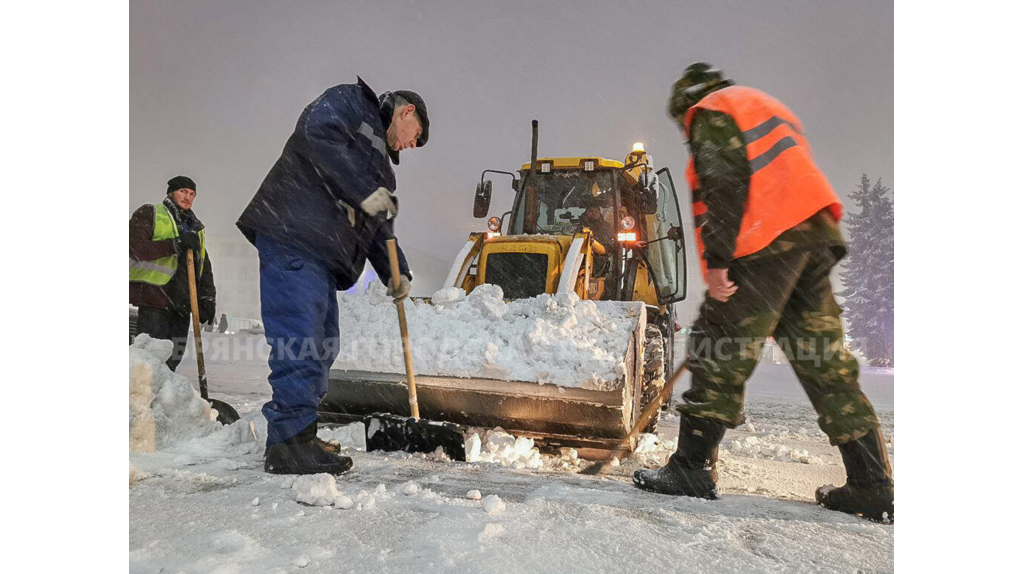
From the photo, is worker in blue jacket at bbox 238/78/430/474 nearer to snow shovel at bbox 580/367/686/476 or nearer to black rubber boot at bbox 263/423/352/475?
black rubber boot at bbox 263/423/352/475

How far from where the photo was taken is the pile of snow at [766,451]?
3.05 m

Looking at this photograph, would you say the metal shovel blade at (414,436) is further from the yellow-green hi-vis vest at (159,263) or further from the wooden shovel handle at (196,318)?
the yellow-green hi-vis vest at (159,263)

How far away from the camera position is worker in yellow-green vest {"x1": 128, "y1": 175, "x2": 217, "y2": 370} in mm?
3053

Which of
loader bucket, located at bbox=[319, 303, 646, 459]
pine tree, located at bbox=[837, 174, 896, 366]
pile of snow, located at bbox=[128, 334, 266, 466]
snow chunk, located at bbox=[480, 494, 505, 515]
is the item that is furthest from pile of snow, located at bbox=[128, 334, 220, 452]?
pine tree, located at bbox=[837, 174, 896, 366]

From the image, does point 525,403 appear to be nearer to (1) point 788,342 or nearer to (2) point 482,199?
(1) point 788,342

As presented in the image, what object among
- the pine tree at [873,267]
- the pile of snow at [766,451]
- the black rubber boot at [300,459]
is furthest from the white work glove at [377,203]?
the pile of snow at [766,451]

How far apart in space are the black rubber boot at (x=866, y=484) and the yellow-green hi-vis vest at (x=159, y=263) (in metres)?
3.10

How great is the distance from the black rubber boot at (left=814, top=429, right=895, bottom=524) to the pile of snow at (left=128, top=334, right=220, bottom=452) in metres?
2.18

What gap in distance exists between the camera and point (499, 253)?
356 cm

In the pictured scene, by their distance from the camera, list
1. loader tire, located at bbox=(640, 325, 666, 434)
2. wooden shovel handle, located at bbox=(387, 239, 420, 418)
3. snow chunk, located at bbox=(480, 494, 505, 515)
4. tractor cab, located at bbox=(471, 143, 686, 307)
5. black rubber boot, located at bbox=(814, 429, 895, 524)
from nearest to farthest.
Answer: snow chunk, located at bbox=(480, 494, 505, 515) → black rubber boot, located at bbox=(814, 429, 895, 524) → wooden shovel handle, located at bbox=(387, 239, 420, 418) → loader tire, located at bbox=(640, 325, 666, 434) → tractor cab, located at bbox=(471, 143, 686, 307)

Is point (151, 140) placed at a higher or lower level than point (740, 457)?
higher

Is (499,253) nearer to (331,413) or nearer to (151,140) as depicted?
(331,413)
